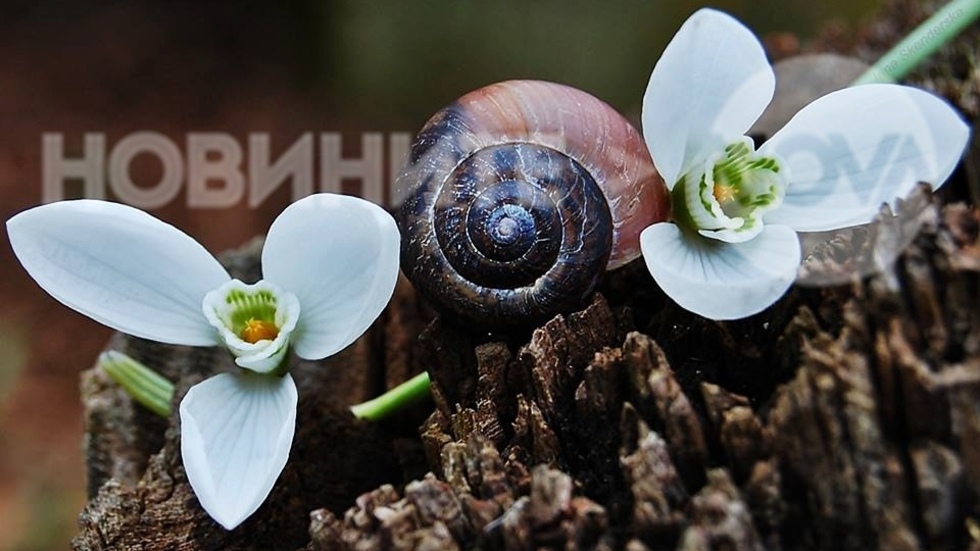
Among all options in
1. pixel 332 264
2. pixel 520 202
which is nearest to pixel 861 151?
pixel 520 202

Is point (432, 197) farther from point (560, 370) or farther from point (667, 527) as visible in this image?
point (667, 527)

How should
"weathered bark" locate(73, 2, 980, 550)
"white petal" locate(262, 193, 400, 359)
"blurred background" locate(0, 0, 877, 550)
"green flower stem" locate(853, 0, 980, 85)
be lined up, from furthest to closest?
"blurred background" locate(0, 0, 877, 550), "green flower stem" locate(853, 0, 980, 85), "white petal" locate(262, 193, 400, 359), "weathered bark" locate(73, 2, 980, 550)

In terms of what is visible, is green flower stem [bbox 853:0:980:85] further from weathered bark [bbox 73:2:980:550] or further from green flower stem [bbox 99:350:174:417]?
green flower stem [bbox 99:350:174:417]

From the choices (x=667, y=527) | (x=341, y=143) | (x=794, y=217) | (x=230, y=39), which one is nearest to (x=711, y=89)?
(x=794, y=217)

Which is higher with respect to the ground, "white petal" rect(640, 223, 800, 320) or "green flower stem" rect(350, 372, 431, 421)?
"white petal" rect(640, 223, 800, 320)

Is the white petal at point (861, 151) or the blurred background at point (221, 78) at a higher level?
the white petal at point (861, 151)

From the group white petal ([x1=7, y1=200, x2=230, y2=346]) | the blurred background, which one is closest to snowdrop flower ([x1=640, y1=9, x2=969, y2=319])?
white petal ([x1=7, y1=200, x2=230, y2=346])

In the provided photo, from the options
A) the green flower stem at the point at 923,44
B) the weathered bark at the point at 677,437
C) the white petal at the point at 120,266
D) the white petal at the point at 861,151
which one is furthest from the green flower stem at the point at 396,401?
the green flower stem at the point at 923,44

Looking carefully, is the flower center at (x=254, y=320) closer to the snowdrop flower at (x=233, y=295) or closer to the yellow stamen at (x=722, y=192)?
the snowdrop flower at (x=233, y=295)

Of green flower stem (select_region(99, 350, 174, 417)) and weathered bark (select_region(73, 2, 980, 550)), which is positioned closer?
weathered bark (select_region(73, 2, 980, 550))
